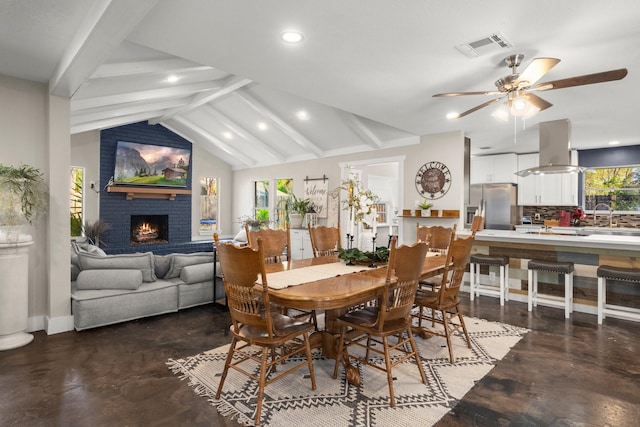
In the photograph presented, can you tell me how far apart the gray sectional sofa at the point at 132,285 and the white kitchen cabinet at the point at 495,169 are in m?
5.64

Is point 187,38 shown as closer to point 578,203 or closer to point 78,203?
point 78,203

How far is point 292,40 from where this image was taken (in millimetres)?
2828

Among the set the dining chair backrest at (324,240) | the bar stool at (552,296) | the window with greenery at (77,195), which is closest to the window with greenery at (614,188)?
the bar stool at (552,296)

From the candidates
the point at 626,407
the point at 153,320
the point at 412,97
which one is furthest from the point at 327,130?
the point at 626,407

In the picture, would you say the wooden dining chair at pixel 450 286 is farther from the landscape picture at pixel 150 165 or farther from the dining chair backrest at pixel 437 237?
the landscape picture at pixel 150 165

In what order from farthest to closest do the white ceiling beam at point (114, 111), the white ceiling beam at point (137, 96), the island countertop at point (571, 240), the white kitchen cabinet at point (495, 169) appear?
the white kitchen cabinet at point (495, 169) → the white ceiling beam at point (114, 111) → the white ceiling beam at point (137, 96) → the island countertop at point (571, 240)

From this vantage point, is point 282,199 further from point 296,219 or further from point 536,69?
point 536,69

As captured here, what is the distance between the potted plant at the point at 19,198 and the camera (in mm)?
3174

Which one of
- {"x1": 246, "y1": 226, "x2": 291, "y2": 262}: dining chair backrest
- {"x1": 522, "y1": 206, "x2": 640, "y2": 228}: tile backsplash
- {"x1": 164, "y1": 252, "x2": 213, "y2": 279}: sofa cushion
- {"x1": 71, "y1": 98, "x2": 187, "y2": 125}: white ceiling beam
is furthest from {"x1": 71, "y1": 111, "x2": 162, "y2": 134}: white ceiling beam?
{"x1": 522, "y1": 206, "x2": 640, "y2": 228}: tile backsplash

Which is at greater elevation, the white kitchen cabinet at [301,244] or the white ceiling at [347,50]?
the white ceiling at [347,50]

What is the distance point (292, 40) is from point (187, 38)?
82cm

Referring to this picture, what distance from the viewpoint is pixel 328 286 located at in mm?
2334

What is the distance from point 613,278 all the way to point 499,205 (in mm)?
3577

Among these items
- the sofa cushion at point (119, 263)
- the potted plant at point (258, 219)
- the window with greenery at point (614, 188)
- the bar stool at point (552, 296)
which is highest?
the window with greenery at point (614, 188)
